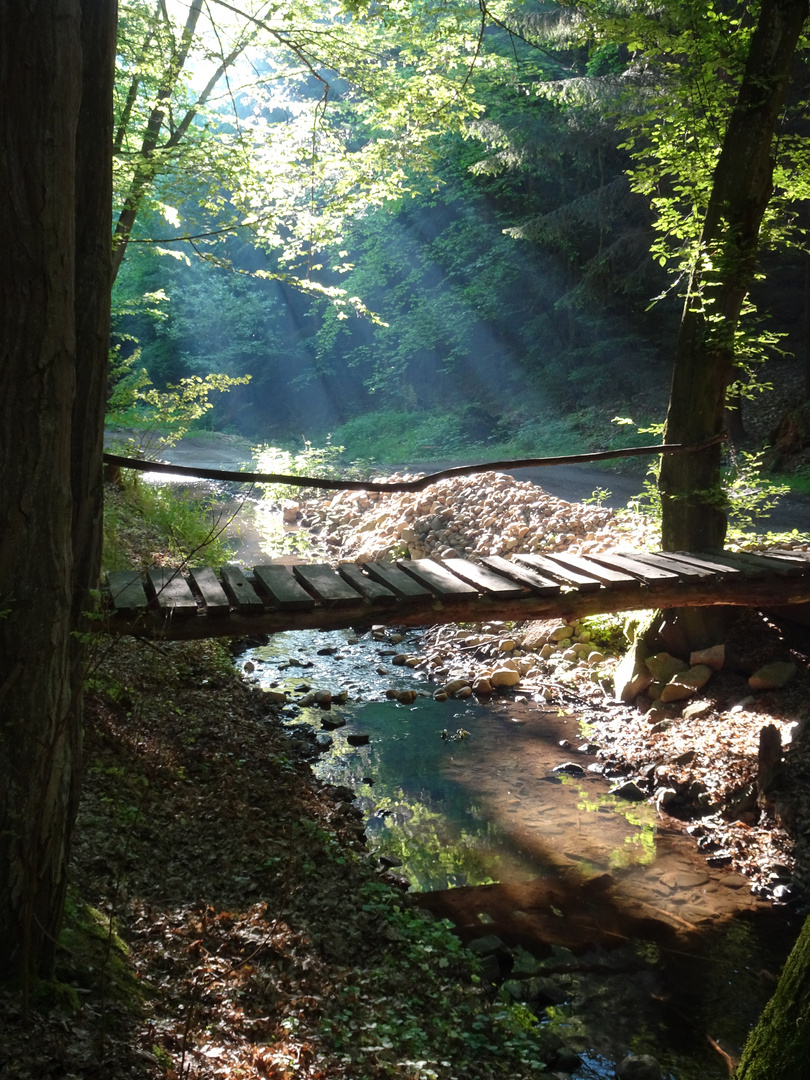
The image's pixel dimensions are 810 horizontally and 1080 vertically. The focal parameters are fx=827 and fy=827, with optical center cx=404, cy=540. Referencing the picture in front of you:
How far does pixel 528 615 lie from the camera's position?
4234 mm

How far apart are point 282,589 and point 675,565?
7.08 feet

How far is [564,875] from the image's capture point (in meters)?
3.97

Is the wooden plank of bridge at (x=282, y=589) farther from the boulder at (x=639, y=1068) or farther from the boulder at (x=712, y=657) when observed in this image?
the boulder at (x=712, y=657)

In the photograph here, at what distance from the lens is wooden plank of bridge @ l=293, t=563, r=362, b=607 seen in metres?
3.80

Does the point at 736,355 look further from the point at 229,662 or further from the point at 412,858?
the point at 229,662

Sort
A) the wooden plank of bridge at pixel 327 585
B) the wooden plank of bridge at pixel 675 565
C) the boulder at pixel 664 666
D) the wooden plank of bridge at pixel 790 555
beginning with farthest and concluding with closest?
the boulder at pixel 664 666 → the wooden plank of bridge at pixel 790 555 → the wooden plank of bridge at pixel 675 565 → the wooden plank of bridge at pixel 327 585

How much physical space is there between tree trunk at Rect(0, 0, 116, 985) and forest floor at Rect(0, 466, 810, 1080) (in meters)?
0.20

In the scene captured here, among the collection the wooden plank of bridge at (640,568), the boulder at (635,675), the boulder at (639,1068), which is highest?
the wooden plank of bridge at (640,568)

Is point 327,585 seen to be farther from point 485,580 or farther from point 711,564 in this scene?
point 711,564

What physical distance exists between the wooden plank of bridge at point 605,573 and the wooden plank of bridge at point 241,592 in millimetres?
1758

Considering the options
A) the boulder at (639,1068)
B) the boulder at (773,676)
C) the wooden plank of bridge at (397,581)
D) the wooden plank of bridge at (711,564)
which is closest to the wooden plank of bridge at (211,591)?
the wooden plank of bridge at (397,581)

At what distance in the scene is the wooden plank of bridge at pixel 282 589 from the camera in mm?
3737

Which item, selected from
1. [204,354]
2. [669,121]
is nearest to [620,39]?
[669,121]

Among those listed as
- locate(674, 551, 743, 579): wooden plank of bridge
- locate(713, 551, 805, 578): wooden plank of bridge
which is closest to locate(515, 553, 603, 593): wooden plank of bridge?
locate(674, 551, 743, 579): wooden plank of bridge
